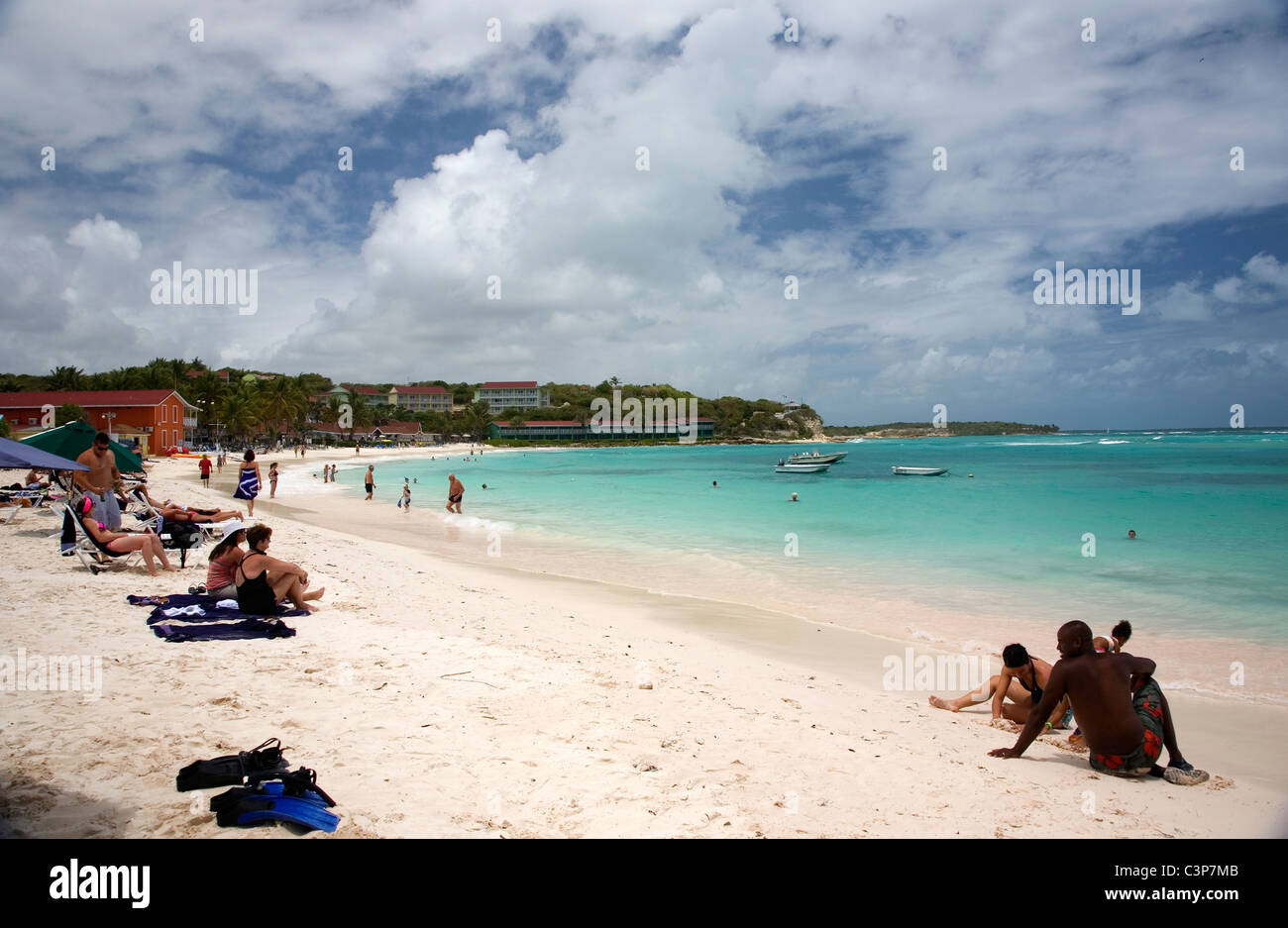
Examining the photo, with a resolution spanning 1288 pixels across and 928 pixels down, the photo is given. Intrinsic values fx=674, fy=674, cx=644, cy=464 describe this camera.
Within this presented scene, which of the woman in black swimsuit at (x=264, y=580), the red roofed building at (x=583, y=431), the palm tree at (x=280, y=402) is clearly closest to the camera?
the woman in black swimsuit at (x=264, y=580)

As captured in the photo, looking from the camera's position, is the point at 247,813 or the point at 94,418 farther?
the point at 94,418

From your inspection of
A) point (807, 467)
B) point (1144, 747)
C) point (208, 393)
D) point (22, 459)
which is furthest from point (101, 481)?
point (208, 393)

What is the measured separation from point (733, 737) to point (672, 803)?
3.96 feet

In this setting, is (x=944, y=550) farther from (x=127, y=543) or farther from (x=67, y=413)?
(x=67, y=413)

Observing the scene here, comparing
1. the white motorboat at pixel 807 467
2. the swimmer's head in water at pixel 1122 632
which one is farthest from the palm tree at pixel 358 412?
the swimmer's head in water at pixel 1122 632

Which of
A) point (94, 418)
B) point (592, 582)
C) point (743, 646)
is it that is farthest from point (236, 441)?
point (743, 646)

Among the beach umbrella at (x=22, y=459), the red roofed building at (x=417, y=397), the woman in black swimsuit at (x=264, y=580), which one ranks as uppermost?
the red roofed building at (x=417, y=397)

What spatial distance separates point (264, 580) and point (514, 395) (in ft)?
564

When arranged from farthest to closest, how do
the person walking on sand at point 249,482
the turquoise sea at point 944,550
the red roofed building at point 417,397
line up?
Result: the red roofed building at point 417,397, the person walking on sand at point 249,482, the turquoise sea at point 944,550

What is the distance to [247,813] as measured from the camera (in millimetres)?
3164

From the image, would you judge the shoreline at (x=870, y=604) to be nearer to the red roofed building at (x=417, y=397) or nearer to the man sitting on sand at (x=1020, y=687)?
the man sitting on sand at (x=1020, y=687)

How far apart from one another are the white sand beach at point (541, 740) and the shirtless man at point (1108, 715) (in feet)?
0.44

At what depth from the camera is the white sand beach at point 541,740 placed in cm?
357
